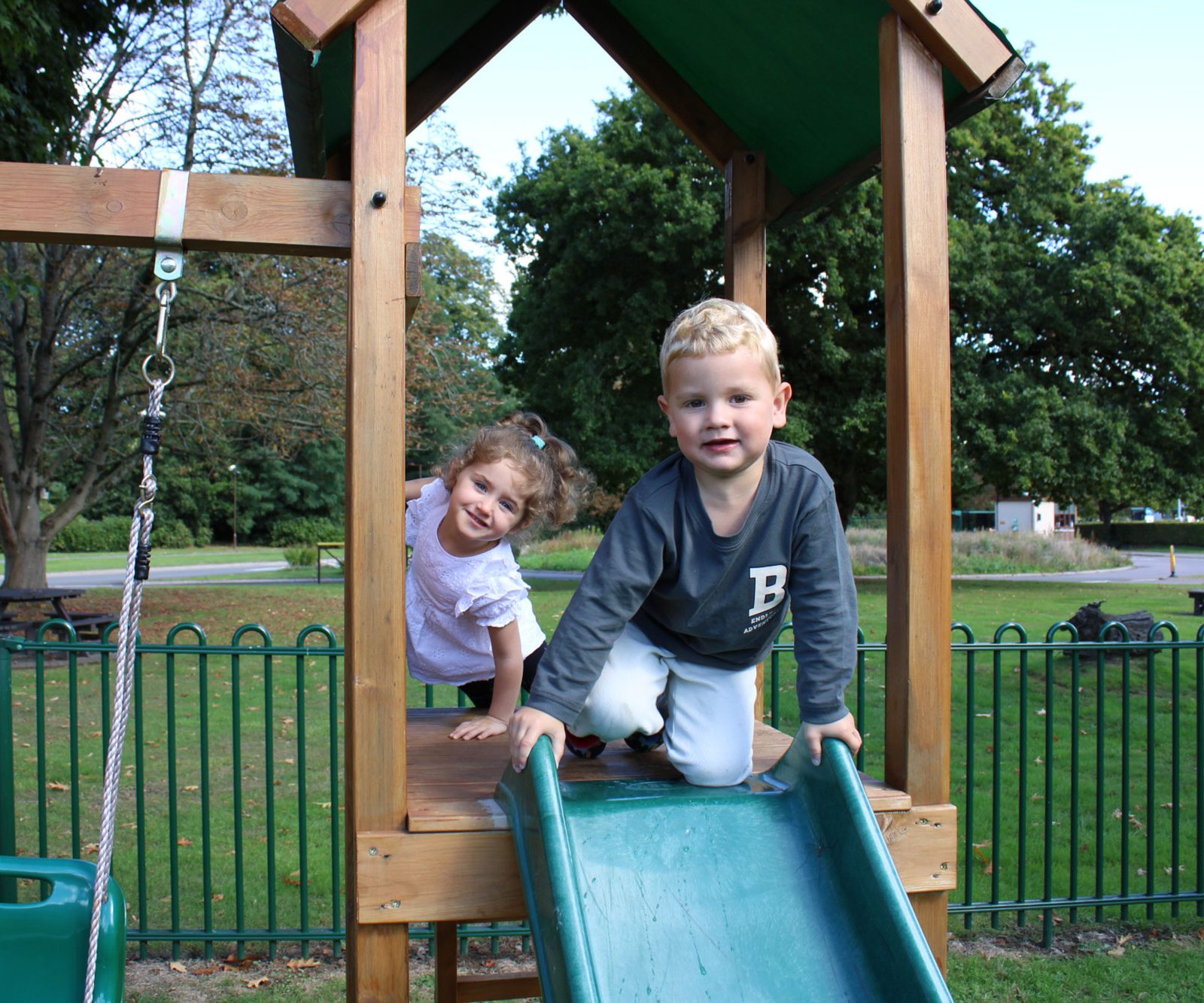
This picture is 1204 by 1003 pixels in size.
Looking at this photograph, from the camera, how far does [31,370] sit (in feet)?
42.5

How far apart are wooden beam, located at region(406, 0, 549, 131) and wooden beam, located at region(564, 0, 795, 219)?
8.1 inches

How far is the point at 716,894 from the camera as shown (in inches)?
78.5

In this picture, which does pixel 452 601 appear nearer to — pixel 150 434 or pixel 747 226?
pixel 150 434

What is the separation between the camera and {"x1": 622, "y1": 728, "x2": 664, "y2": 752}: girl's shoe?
105 inches

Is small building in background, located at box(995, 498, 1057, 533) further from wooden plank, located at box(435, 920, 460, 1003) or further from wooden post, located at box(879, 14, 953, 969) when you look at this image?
wooden post, located at box(879, 14, 953, 969)

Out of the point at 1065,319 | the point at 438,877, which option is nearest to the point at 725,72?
the point at 438,877

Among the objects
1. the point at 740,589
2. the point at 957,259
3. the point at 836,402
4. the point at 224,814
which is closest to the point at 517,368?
the point at 836,402

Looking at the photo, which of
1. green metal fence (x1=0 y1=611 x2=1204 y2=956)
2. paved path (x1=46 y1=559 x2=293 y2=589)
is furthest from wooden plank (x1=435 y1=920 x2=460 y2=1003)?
paved path (x1=46 y1=559 x2=293 y2=589)

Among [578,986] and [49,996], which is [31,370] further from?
[578,986]

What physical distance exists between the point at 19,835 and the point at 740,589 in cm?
479

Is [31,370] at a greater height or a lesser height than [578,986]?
greater

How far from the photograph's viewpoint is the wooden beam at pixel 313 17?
200 cm

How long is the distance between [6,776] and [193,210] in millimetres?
2730

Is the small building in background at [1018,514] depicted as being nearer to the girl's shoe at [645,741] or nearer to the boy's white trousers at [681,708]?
the girl's shoe at [645,741]
